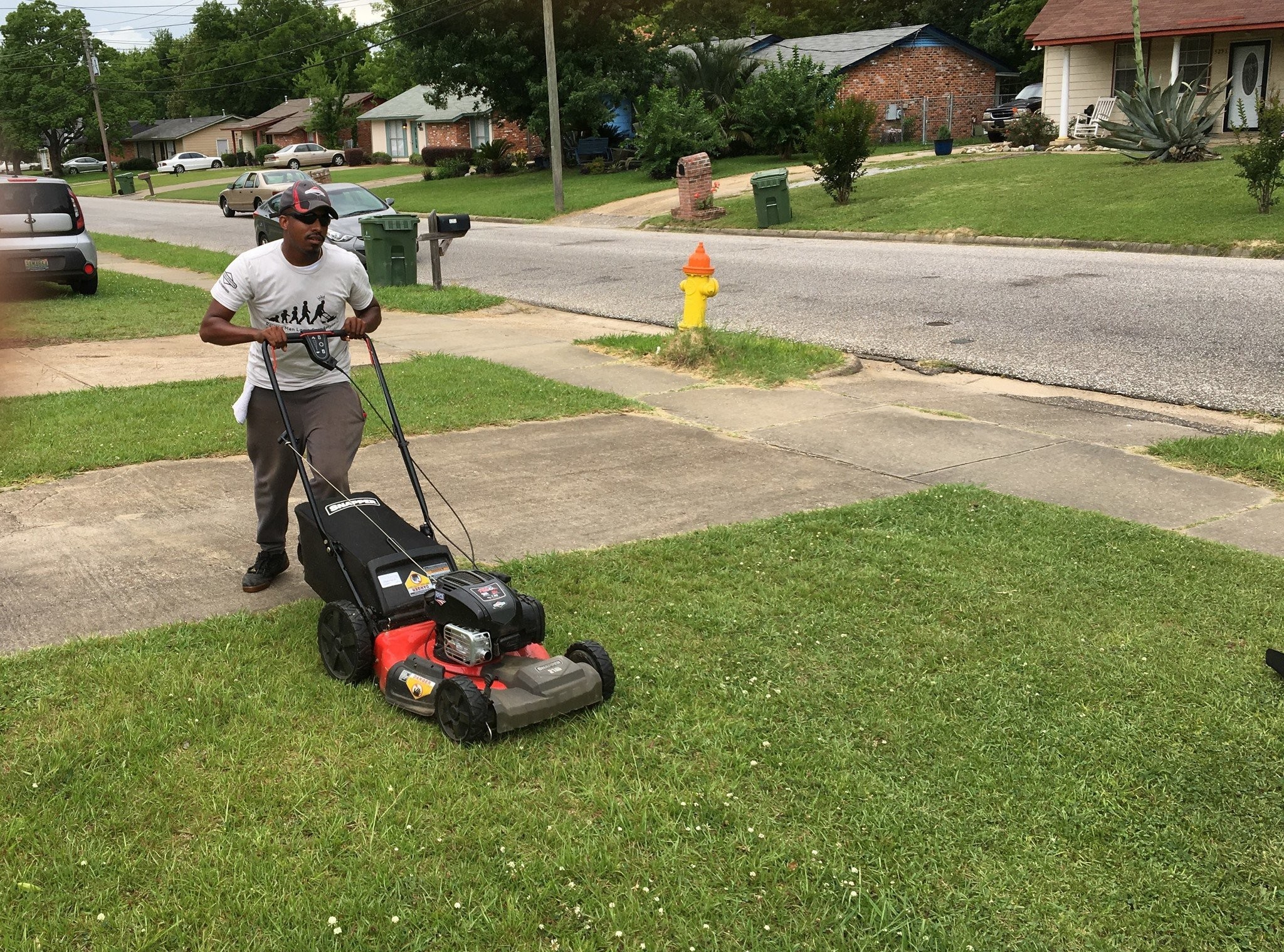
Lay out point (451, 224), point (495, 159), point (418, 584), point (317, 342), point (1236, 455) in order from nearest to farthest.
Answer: point (418, 584) < point (317, 342) < point (1236, 455) < point (451, 224) < point (495, 159)

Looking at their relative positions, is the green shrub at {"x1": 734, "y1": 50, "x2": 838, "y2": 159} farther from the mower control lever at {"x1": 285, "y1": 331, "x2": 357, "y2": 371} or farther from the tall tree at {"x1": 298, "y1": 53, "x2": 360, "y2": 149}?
the tall tree at {"x1": 298, "y1": 53, "x2": 360, "y2": 149}

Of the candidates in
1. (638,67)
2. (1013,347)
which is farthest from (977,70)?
(1013,347)

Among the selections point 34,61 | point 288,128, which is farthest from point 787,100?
point 288,128

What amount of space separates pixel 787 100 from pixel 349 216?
18447 mm

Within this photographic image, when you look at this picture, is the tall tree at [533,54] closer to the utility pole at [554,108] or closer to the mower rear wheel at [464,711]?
the utility pole at [554,108]

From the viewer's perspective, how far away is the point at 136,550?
19.5 feet

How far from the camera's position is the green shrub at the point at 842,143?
925 inches

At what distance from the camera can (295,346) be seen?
512 cm

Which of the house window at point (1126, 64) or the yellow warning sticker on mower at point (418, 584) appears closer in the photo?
the yellow warning sticker on mower at point (418, 584)

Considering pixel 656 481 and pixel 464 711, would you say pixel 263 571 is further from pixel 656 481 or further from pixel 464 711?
pixel 656 481

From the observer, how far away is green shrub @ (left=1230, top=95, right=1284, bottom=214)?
17.4m

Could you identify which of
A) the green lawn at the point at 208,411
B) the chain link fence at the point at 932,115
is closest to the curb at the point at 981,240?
the green lawn at the point at 208,411

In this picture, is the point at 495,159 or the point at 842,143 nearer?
the point at 842,143

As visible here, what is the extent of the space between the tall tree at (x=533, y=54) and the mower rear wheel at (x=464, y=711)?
36.9 metres
